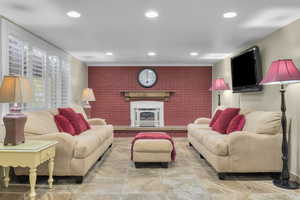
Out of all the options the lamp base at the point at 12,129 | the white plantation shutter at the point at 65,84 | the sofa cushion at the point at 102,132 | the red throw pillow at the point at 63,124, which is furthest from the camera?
the white plantation shutter at the point at 65,84

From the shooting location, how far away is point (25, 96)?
106 inches

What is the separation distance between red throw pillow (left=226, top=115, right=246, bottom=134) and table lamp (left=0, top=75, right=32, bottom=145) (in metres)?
3.23

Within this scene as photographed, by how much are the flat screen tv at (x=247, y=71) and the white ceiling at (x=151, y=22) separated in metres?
0.29

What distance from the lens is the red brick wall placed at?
776 cm

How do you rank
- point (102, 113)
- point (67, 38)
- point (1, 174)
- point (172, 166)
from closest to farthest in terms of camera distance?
1. point (1, 174)
2. point (172, 166)
3. point (67, 38)
4. point (102, 113)

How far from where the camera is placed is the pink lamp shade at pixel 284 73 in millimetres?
2938

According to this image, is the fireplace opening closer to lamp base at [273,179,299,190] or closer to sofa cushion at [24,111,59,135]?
sofa cushion at [24,111,59,135]

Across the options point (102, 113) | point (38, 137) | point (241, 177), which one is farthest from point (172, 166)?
point (102, 113)

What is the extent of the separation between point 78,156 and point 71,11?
1.94 meters

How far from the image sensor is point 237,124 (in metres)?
4.09

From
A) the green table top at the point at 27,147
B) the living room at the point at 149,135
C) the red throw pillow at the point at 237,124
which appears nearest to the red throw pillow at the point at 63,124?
the living room at the point at 149,135

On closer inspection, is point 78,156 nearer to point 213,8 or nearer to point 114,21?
point 114,21

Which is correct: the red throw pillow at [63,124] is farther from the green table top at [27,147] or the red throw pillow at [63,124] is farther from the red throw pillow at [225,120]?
the red throw pillow at [225,120]

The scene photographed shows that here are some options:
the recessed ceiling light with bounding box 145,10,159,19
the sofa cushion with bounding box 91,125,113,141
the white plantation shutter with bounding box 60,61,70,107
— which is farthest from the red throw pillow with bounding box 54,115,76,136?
the recessed ceiling light with bounding box 145,10,159,19
